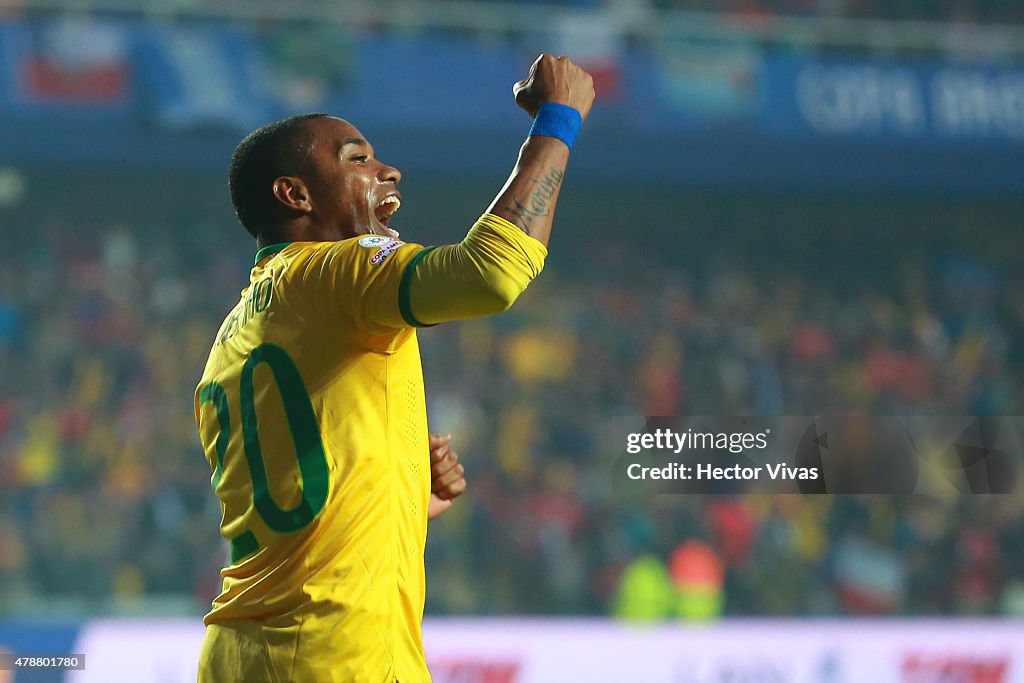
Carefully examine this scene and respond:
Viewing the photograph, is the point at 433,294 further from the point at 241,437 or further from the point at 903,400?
the point at 903,400

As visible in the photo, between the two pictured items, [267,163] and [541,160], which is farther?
[267,163]

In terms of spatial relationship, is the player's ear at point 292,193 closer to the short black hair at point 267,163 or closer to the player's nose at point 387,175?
the short black hair at point 267,163

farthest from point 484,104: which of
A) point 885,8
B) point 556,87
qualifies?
point 556,87

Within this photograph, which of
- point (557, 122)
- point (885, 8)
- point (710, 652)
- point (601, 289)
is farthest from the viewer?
point (885, 8)

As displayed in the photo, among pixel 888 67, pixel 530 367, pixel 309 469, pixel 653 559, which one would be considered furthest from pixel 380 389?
pixel 888 67

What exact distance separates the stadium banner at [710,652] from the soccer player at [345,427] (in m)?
5.28

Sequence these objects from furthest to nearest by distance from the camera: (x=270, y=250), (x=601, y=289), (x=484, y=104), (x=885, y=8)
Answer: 1. (x=885, y=8)
2. (x=601, y=289)
3. (x=484, y=104)
4. (x=270, y=250)

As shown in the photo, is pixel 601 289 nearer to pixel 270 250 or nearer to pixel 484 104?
pixel 484 104

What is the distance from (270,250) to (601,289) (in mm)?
10546

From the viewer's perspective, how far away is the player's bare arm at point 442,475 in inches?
100.0

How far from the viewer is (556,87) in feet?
6.86

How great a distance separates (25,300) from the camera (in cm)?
1127

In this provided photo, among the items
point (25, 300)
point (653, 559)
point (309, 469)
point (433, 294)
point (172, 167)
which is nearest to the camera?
point (433, 294)

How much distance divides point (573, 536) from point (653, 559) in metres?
0.70
